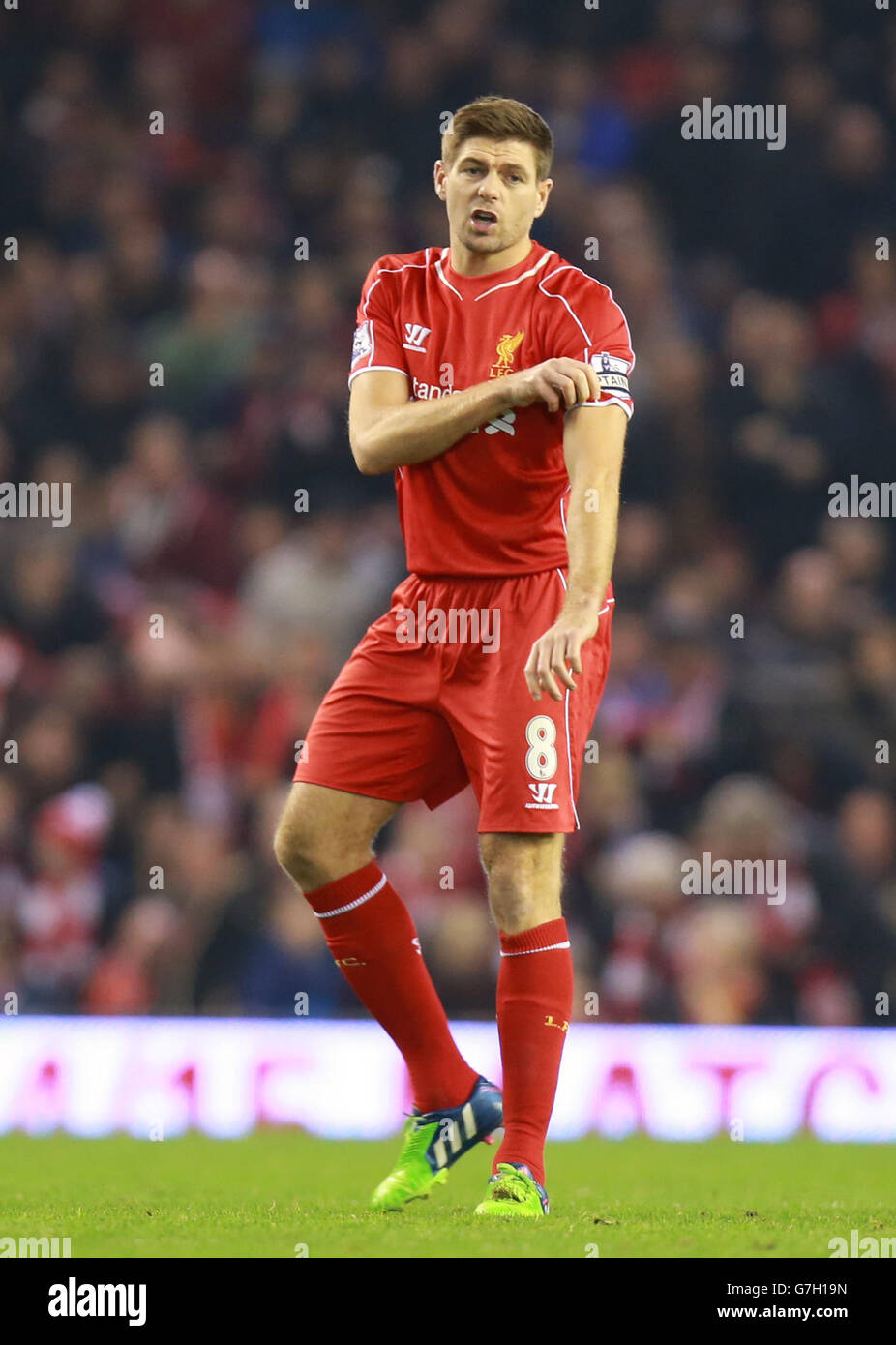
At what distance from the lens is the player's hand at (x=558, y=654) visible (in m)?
4.29

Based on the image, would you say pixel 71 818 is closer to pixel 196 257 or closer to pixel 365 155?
pixel 196 257

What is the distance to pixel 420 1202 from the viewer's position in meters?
4.76

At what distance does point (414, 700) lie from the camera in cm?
466

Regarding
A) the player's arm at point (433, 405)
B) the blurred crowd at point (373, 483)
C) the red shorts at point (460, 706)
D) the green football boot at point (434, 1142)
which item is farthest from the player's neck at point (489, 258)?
the blurred crowd at point (373, 483)

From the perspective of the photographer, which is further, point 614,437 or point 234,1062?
point 234,1062

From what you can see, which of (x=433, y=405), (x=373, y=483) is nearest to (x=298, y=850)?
(x=433, y=405)

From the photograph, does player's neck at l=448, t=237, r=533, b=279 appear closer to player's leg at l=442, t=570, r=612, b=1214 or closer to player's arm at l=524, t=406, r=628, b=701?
player's arm at l=524, t=406, r=628, b=701

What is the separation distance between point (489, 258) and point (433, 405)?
17.7 inches

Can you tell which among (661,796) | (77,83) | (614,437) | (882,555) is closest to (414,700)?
(614,437)

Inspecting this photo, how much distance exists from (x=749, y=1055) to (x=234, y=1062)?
195 centimetres

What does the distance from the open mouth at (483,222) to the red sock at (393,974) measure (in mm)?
1534

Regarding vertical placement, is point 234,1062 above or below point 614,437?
below

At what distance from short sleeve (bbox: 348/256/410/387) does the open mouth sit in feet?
1.02

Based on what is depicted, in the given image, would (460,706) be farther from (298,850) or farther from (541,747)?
(298,850)
